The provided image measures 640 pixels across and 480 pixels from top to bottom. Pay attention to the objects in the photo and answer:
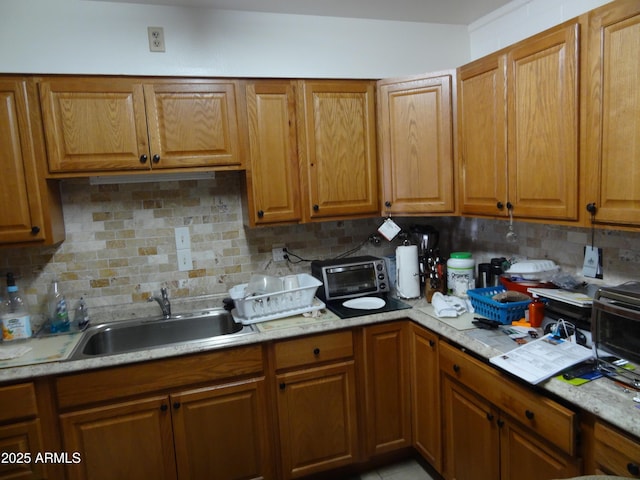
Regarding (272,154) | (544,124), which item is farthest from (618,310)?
(272,154)

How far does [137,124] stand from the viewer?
2.05 metres

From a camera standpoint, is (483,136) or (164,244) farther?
(164,244)

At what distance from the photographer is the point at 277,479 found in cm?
211

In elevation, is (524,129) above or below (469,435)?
above

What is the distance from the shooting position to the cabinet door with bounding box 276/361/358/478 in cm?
209

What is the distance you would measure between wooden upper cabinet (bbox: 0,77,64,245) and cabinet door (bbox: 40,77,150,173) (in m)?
0.06

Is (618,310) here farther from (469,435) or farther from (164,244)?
(164,244)

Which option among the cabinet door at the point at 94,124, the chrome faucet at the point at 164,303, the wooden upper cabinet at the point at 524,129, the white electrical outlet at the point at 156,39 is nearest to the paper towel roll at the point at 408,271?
the wooden upper cabinet at the point at 524,129

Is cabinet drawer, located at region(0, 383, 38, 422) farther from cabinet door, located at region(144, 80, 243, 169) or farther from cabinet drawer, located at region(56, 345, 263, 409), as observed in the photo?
cabinet door, located at region(144, 80, 243, 169)

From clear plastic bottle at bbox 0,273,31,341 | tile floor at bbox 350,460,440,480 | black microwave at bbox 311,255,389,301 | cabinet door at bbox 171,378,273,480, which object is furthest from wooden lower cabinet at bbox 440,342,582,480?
clear plastic bottle at bbox 0,273,31,341

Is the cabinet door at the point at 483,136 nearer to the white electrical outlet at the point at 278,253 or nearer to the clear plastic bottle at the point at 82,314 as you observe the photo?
the white electrical outlet at the point at 278,253

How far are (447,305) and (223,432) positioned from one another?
1.25 m

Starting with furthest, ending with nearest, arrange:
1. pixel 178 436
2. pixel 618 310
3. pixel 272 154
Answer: pixel 272 154
pixel 178 436
pixel 618 310

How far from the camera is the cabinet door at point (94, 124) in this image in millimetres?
1959
